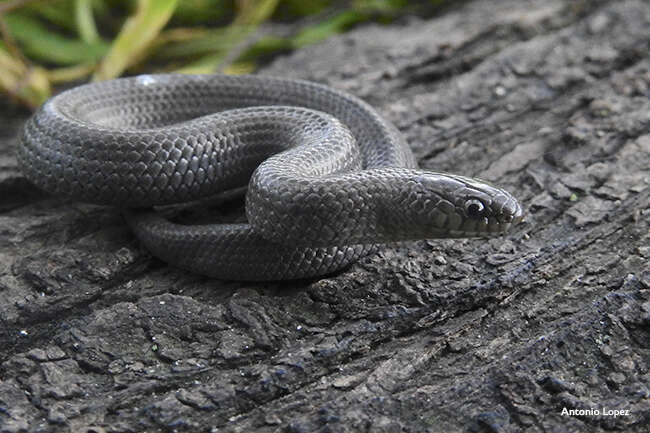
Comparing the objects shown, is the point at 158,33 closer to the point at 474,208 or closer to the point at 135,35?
the point at 135,35

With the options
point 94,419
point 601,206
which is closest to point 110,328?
point 94,419

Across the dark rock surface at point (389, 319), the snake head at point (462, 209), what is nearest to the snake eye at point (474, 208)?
the snake head at point (462, 209)

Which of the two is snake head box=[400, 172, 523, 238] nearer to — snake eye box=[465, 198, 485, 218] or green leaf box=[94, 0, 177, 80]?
snake eye box=[465, 198, 485, 218]

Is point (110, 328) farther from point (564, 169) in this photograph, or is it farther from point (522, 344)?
point (564, 169)

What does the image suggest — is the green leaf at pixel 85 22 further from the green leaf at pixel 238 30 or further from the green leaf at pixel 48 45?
the green leaf at pixel 238 30

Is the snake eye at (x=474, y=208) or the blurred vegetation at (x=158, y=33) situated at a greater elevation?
the blurred vegetation at (x=158, y=33)

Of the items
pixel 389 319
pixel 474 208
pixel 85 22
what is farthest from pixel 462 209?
pixel 85 22

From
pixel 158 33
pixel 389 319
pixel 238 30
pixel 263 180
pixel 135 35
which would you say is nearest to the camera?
pixel 389 319
